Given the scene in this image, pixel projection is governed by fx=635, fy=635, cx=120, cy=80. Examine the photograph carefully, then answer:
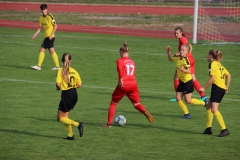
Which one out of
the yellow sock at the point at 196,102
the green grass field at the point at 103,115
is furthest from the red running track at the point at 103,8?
the yellow sock at the point at 196,102

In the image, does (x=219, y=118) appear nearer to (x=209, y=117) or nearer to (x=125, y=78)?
(x=209, y=117)

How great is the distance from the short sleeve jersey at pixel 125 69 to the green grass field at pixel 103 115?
1.19 m

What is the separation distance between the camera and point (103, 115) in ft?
52.7

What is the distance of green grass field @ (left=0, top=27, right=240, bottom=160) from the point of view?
12516 millimetres

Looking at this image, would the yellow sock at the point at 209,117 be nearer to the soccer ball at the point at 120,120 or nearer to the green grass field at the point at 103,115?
the green grass field at the point at 103,115

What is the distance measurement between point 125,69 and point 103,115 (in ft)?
7.24

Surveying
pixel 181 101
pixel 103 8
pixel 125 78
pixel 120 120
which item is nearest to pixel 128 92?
pixel 125 78

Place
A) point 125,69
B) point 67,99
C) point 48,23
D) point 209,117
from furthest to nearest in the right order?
point 48,23, point 125,69, point 209,117, point 67,99

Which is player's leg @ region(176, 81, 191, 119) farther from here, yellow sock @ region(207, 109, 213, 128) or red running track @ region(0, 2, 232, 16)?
red running track @ region(0, 2, 232, 16)

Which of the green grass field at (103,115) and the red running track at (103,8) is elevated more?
the red running track at (103,8)

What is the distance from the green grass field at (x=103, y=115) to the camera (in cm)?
1252

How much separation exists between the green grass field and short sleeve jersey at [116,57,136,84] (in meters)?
1.19

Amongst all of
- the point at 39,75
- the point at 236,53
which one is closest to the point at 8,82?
the point at 39,75

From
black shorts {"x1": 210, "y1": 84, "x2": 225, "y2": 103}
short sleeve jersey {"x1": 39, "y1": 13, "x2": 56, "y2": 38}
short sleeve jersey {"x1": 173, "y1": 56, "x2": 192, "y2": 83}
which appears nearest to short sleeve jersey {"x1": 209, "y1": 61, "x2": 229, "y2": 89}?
black shorts {"x1": 210, "y1": 84, "x2": 225, "y2": 103}
